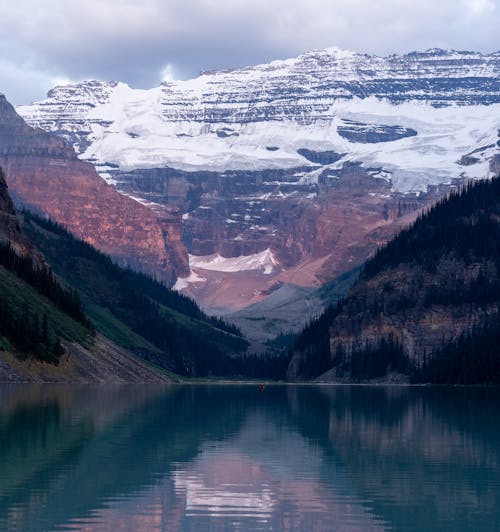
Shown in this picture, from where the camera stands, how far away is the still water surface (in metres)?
57.6

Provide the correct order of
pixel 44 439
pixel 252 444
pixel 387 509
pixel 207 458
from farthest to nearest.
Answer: pixel 252 444, pixel 44 439, pixel 207 458, pixel 387 509

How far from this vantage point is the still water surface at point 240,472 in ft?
189

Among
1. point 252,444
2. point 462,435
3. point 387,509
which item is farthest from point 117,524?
point 462,435

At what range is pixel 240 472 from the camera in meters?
73.8

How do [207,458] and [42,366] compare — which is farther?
[42,366]

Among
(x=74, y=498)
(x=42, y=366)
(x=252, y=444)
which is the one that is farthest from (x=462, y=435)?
(x=42, y=366)

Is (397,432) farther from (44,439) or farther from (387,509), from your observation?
(387,509)

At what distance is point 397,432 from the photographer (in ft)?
342

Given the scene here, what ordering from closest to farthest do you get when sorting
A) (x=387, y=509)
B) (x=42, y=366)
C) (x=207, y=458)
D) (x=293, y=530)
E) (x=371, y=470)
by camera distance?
(x=293, y=530), (x=387, y=509), (x=371, y=470), (x=207, y=458), (x=42, y=366)

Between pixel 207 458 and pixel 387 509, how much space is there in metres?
21.2

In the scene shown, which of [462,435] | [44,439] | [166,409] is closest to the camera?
[44,439]

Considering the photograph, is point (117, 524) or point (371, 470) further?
point (371, 470)

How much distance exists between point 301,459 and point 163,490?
17225 millimetres

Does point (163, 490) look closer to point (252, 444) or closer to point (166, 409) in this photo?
point (252, 444)
